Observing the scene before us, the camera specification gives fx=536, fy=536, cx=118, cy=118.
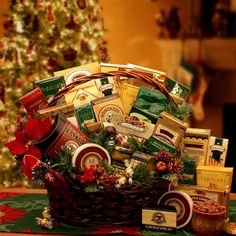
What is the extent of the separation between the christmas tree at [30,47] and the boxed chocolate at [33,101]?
167cm

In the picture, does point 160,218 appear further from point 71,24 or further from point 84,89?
point 71,24

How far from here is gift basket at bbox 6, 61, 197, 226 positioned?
1.55 m

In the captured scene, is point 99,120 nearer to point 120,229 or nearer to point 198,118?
point 120,229

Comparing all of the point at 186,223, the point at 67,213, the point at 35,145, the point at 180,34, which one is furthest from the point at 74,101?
the point at 180,34

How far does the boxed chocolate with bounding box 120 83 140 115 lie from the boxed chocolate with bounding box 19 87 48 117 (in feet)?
0.83

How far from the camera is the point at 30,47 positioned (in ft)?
11.1

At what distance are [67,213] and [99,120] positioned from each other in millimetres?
306

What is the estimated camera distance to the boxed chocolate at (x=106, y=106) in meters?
1.69

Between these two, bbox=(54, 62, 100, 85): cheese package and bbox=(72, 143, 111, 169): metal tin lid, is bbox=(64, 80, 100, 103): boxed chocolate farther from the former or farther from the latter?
bbox=(72, 143, 111, 169): metal tin lid

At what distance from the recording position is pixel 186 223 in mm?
1592

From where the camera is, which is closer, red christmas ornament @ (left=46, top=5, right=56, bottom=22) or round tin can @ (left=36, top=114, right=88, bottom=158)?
round tin can @ (left=36, top=114, right=88, bottom=158)

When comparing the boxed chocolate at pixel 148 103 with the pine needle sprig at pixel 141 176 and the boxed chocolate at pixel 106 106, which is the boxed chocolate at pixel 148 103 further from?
the pine needle sprig at pixel 141 176

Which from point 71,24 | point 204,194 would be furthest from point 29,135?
point 71,24

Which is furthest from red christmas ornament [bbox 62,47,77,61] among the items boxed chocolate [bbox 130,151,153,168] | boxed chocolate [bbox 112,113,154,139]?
boxed chocolate [bbox 130,151,153,168]
